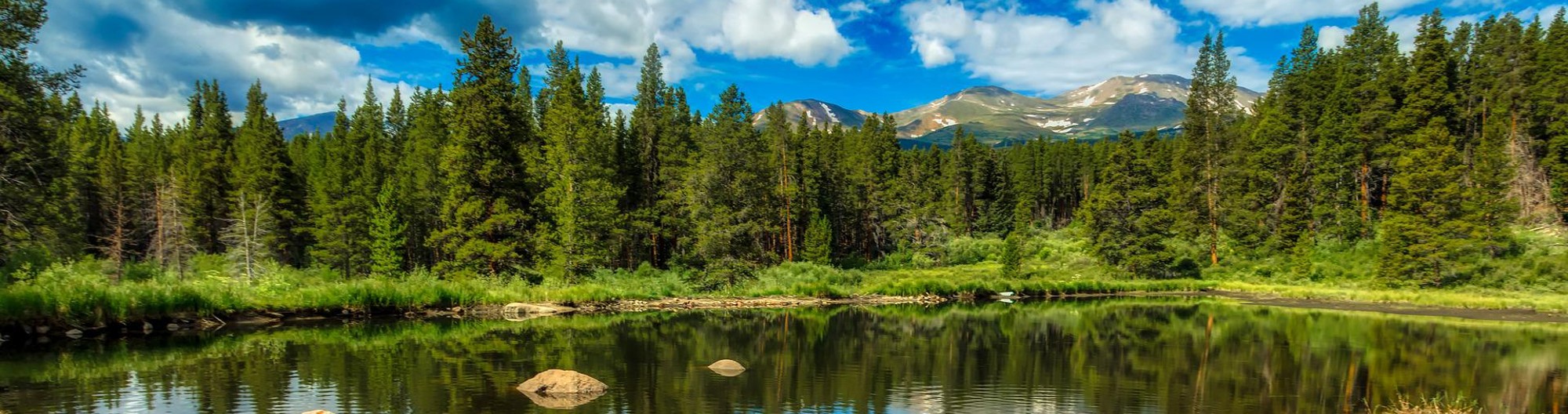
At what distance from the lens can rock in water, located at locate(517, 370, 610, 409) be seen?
55.7ft

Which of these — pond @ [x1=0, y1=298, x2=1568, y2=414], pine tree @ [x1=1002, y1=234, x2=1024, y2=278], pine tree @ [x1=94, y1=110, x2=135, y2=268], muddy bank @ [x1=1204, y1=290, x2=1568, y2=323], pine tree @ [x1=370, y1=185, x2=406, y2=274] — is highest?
pine tree @ [x1=94, y1=110, x2=135, y2=268]

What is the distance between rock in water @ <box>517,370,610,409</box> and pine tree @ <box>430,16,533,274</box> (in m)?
28.0

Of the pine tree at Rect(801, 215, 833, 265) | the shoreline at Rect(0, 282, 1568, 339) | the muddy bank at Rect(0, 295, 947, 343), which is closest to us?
the muddy bank at Rect(0, 295, 947, 343)

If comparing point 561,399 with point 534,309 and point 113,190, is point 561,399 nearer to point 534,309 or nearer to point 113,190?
point 534,309

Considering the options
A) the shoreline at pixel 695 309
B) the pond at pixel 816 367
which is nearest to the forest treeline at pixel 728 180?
the shoreline at pixel 695 309

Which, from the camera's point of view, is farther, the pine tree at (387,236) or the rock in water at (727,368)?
the pine tree at (387,236)

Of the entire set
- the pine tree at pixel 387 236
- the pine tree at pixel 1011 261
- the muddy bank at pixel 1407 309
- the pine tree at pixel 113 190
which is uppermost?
the pine tree at pixel 113 190

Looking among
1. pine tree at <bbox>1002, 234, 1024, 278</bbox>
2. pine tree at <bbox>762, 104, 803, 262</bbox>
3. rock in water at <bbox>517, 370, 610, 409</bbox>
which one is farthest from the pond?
pine tree at <bbox>762, 104, 803, 262</bbox>

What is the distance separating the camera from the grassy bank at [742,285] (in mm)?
28625

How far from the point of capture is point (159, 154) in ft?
227

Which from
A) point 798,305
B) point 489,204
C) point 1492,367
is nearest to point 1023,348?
point 1492,367

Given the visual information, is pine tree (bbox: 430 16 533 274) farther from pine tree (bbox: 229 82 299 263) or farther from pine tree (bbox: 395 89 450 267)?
pine tree (bbox: 229 82 299 263)

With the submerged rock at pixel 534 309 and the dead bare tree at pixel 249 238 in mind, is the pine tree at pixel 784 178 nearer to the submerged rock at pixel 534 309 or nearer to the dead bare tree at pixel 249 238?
the submerged rock at pixel 534 309

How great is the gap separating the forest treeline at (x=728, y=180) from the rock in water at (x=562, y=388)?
92.1 feet
